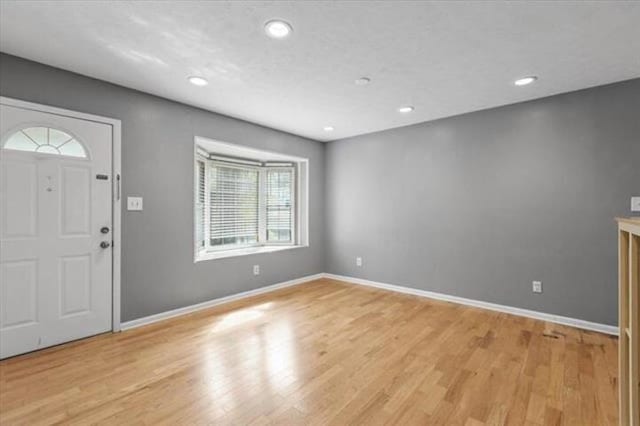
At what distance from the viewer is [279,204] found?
520 centimetres

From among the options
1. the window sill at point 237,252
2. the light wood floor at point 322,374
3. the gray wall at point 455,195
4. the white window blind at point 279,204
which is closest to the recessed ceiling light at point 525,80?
the gray wall at point 455,195

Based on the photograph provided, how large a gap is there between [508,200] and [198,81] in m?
3.71

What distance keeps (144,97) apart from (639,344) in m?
4.12

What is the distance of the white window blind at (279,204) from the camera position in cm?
515

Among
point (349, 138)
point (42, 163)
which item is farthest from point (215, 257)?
point (349, 138)

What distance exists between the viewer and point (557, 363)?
2.33 metres

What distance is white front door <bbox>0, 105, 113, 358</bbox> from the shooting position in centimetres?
240

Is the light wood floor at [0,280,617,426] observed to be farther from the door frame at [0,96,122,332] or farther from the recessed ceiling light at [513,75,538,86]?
the recessed ceiling light at [513,75,538,86]

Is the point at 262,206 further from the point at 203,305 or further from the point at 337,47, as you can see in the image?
the point at 337,47

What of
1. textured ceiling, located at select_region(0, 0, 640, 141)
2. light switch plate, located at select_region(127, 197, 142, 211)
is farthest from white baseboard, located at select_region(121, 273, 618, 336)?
Answer: textured ceiling, located at select_region(0, 0, 640, 141)

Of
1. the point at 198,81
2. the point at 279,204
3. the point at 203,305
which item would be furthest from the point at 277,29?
the point at 279,204

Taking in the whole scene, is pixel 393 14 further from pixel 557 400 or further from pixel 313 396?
pixel 557 400

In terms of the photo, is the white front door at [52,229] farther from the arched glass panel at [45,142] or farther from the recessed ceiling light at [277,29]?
the recessed ceiling light at [277,29]

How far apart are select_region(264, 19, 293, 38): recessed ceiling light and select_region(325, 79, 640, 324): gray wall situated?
275 centimetres
